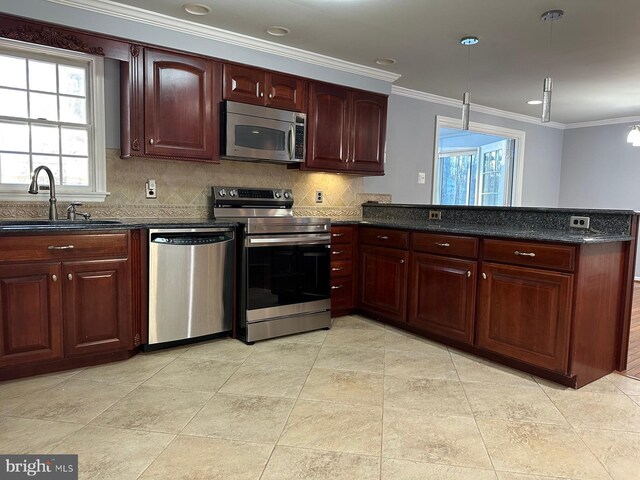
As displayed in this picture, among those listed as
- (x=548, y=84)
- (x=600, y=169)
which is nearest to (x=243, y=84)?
(x=548, y=84)

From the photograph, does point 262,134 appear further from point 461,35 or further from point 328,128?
point 461,35

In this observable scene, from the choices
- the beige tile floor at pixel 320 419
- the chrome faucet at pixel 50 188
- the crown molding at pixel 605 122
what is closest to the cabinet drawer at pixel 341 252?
the beige tile floor at pixel 320 419

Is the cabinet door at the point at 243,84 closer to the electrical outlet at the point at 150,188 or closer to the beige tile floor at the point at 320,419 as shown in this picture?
the electrical outlet at the point at 150,188

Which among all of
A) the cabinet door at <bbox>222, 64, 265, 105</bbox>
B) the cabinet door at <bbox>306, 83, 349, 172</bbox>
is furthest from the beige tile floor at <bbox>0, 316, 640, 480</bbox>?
the cabinet door at <bbox>222, 64, 265, 105</bbox>

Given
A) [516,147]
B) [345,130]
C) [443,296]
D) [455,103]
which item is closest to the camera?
[443,296]

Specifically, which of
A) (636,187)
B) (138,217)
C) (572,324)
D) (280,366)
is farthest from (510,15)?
(636,187)

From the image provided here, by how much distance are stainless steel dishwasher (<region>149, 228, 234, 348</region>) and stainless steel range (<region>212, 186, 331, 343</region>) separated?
0.43 ft

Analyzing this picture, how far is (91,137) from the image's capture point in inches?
123

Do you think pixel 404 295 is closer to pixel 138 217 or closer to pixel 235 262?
pixel 235 262

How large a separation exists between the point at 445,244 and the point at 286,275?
1.20 m

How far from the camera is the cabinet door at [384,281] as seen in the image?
3.56m

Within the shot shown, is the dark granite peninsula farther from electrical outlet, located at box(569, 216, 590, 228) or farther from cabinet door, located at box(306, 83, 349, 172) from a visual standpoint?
cabinet door, located at box(306, 83, 349, 172)

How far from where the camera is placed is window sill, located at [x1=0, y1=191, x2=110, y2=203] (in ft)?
9.27

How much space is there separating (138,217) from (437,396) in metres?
2.42
